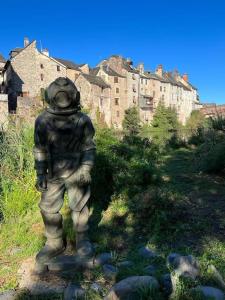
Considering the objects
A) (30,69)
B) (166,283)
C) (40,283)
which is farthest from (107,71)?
(166,283)

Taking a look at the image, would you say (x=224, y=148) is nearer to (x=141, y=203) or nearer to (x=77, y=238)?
(x=141, y=203)

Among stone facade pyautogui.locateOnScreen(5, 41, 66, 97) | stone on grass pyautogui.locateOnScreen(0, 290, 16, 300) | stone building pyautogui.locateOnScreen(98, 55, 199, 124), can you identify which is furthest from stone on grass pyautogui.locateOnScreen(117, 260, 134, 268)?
stone building pyautogui.locateOnScreen(98, 55, 199, 124)

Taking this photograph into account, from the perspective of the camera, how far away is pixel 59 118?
3.92 meters

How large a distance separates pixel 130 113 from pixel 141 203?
47.2 metres

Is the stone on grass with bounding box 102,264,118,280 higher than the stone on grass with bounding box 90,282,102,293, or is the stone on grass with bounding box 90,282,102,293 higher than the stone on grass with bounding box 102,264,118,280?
the stone on grass with bounding box 102,264,118,280

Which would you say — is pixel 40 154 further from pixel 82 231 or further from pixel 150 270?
pixel 150 270

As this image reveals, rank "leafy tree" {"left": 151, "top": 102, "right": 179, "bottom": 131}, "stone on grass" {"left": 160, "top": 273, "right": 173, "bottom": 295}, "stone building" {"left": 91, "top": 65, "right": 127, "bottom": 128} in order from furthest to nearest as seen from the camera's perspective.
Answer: "leafy tree" {"left": 151, "top": 102, "right": 179, "bottom": 131}
"stone building" {"left": 91, "top": 65, "right": 127, "bottom": 128}
"stone on grass" {"left": 160, "top": 273, "right": 173, "bottom": 295}

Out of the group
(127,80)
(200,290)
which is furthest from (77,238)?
(127,80)

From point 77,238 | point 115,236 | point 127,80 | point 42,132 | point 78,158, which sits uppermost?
point 127,80

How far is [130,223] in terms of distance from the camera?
5922 millimetres

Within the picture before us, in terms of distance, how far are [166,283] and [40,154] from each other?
1.93 metres

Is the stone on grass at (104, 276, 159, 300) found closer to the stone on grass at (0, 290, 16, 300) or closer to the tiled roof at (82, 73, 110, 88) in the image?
the stone on grass at (0, 290, 16, 300)

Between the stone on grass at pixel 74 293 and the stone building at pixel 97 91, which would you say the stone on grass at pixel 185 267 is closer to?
the stone on grass at pixel 74 293

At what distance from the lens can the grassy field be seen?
4.53 meters
